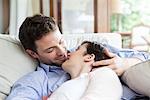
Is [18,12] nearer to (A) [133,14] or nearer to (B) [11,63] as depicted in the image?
(B) [11,63]

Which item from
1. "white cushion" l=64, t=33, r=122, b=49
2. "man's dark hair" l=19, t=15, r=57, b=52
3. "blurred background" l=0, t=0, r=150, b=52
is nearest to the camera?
"man's dark hair" l=19, t=15, r=57, b=52

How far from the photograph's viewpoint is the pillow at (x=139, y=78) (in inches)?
49.7

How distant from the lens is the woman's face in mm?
1419

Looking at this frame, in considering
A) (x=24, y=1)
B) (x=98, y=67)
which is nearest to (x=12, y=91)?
(x=98, y=67)

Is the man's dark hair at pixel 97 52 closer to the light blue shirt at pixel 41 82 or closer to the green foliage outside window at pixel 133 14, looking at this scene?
the light blue shirt at pixel 41 82

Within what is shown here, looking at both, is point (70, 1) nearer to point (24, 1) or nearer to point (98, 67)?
point (24, 1)

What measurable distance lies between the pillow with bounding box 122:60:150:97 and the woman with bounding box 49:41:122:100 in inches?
3.1

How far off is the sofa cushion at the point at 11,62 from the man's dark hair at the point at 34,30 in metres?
0.06

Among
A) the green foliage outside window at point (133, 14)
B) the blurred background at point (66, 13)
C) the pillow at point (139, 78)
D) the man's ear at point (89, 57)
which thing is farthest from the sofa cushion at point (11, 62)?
the green foliage outside window at point (133, 14)

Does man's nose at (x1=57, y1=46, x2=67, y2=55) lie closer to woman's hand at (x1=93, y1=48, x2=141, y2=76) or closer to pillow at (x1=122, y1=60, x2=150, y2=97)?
woman's hand at (x1=93, y1=48, x2=141, y2=76)

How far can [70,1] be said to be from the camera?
3.18 meters

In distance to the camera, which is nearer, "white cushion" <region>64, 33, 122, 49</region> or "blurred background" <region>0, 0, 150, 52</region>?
"white cushion" <region>64, 33, 122, 49</region>

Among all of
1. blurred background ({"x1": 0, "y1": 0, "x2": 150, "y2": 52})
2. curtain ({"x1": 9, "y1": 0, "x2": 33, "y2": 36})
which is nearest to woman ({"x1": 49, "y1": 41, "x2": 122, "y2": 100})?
blurred background ({"x1": 0, "y1": 0, "x2": 150, "y2": 52})

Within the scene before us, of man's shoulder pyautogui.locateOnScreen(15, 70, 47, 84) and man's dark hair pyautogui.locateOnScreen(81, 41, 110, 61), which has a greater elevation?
man's dark hair pyautogui.locateOnScreen(81, 41, 110, 61)
